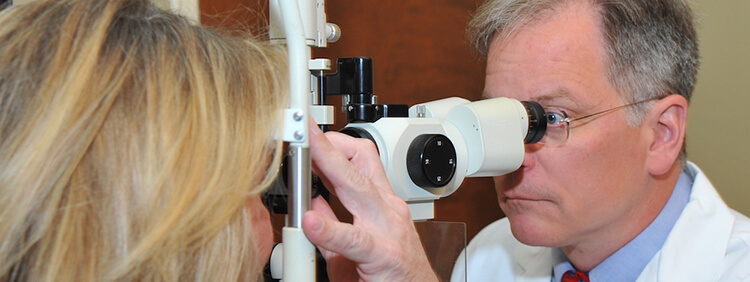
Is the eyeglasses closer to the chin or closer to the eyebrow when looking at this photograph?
the eyebrow

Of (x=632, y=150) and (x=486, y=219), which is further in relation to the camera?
(x=486, y=219)

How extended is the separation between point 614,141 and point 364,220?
0.62m

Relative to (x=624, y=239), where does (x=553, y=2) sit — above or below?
above

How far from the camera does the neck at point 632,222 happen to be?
47.3 inches

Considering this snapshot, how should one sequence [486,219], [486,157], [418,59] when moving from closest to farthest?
[486,157], [418,59], [486,219]

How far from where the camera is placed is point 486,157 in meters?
0.94

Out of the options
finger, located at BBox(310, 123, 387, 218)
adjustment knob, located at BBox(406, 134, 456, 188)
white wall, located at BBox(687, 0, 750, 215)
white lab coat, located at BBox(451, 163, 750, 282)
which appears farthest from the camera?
white wall, located at BBox(687, 0, 750, 215)

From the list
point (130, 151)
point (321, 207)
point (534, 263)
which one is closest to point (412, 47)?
point (534, 263)

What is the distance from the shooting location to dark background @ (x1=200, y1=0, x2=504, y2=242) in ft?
6.27

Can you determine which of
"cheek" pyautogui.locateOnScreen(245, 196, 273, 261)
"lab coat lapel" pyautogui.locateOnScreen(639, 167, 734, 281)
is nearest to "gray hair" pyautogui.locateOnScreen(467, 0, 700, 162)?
"lab coat lapel" pyautogui.locateOnScreen(639, 167, 734, 281)

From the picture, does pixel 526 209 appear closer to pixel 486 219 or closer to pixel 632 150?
Answer: pixel 632 150

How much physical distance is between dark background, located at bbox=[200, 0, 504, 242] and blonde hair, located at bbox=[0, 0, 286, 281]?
1.18 metres

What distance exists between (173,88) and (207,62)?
56 millimetres

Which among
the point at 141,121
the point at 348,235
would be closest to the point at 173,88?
the point at 141,121
